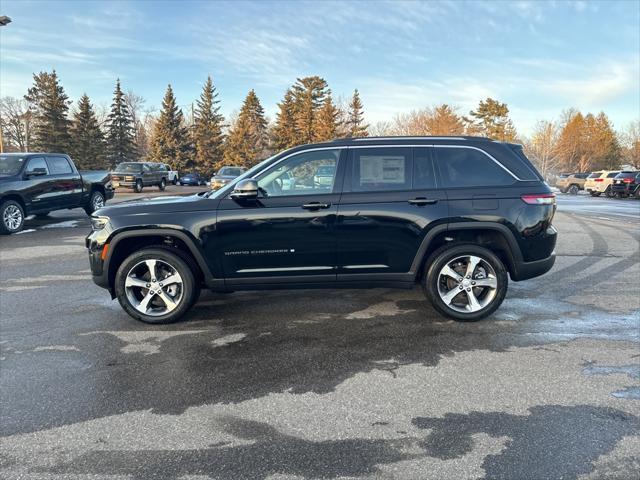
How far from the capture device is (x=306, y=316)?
196 inches

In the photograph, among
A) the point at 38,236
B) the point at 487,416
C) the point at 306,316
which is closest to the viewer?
the point at 487,416

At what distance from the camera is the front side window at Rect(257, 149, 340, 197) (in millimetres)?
4621

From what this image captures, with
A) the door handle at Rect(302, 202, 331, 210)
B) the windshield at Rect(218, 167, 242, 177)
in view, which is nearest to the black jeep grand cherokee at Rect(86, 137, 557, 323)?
the door handle at Rect(302, 202, 331, 210)

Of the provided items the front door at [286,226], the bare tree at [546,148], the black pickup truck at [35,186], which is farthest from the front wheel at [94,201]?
the bare tree at [546,148]

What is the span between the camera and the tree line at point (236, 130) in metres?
47.5

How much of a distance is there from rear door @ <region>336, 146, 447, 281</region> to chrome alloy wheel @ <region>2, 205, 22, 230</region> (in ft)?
32.7

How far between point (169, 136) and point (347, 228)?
163 feet

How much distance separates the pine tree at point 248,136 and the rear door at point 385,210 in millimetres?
49112

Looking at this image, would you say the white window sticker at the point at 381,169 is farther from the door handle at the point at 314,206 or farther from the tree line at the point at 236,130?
the tree line at the point at 236,130

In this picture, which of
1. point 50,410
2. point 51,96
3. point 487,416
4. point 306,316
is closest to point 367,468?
point 487,416

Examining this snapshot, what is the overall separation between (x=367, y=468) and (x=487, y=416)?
100cm

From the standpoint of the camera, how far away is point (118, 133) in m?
52.0

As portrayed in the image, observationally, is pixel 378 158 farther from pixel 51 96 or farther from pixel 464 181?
pixel 51 96

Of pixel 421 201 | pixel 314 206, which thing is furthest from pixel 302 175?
pixel 421 201
